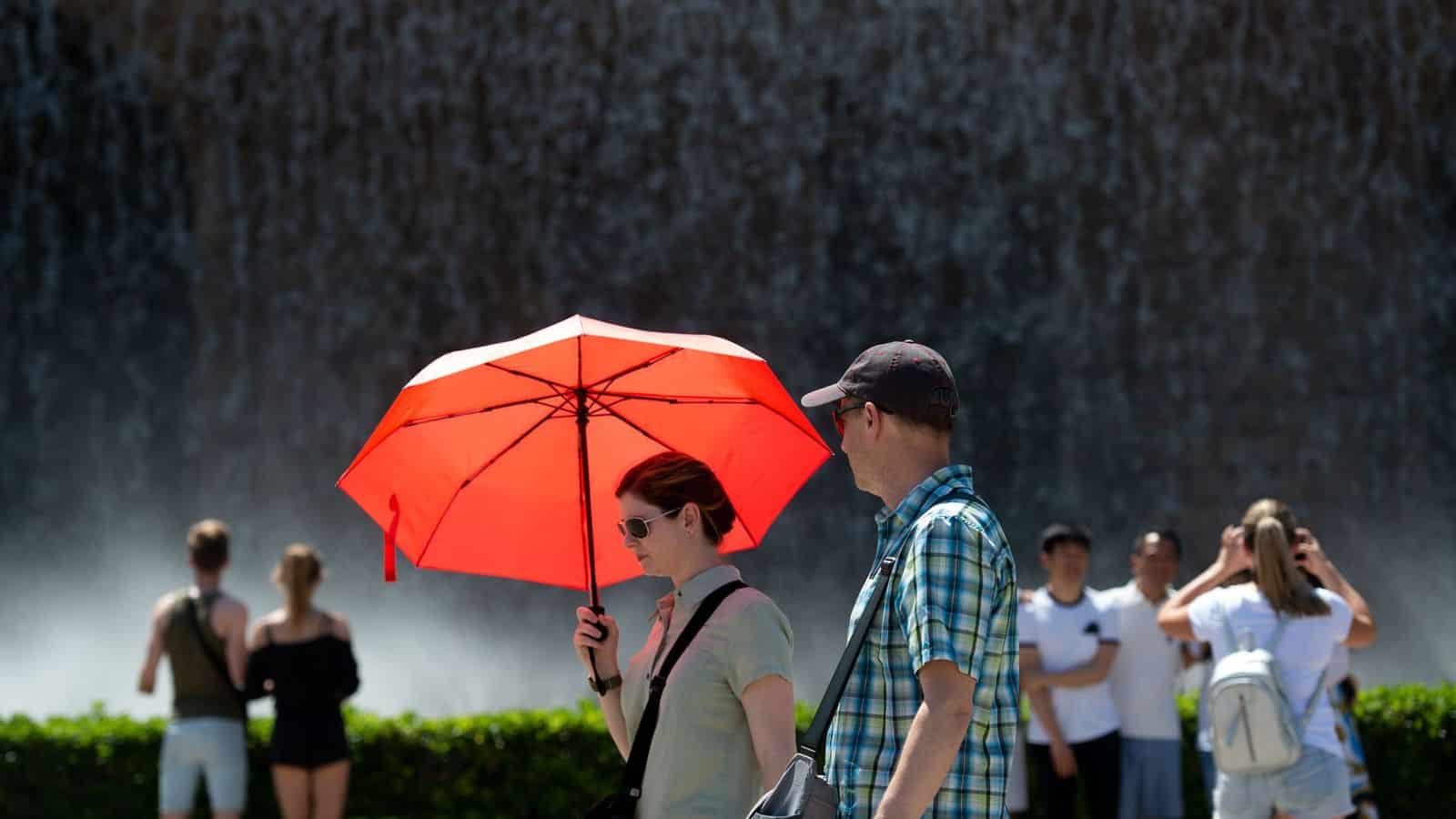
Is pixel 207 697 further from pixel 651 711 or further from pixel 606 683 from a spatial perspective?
pixel 651 711

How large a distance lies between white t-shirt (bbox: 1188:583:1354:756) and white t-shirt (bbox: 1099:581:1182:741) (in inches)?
78.2

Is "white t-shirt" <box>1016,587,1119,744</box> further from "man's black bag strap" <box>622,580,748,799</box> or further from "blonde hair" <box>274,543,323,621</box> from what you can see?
"man's black bag strap" <box>622,580,748,799</box>

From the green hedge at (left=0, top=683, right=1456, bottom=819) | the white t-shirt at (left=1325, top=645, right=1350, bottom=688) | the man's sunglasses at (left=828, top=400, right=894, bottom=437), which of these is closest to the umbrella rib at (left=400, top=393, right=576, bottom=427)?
the man's sunglasses at (left=828, top=400, right=894, bottom=437)

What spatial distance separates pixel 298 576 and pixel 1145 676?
3408 millimetres

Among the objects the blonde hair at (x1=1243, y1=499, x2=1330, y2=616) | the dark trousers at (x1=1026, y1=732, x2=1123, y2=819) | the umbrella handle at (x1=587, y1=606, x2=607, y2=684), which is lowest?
the dark trousers at (x1=1026, y1=732, x2=1123, y2=819)

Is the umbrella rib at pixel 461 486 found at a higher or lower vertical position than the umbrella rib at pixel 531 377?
lower

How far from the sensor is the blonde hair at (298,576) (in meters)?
6.70

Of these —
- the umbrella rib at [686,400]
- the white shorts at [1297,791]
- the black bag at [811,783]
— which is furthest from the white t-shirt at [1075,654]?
the black bag at [811,783]

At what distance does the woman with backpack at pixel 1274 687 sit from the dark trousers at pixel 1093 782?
1884mm

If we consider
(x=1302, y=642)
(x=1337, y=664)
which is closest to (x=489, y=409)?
(x=1302, y=642)

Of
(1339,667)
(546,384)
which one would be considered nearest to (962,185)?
(1339,667)

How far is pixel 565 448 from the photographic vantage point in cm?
379

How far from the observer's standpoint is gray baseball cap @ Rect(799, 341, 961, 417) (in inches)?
93.7

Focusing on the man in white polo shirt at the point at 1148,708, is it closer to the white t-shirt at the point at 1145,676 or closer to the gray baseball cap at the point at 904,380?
the white t-shirt at the point at 1145,676
